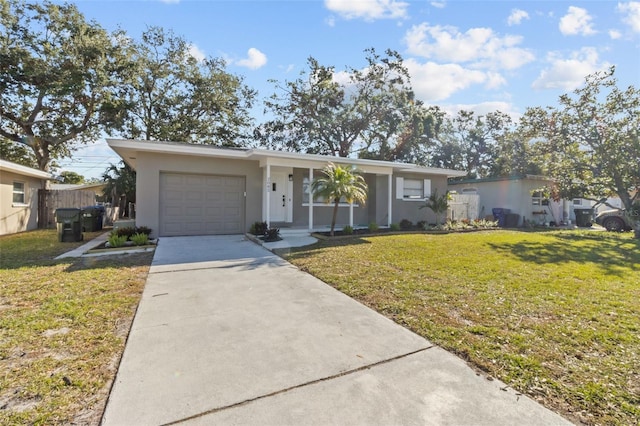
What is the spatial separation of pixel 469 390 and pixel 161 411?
2.16 metres

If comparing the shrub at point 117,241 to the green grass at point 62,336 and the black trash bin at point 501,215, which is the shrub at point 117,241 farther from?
the black trash bin at point 501,215

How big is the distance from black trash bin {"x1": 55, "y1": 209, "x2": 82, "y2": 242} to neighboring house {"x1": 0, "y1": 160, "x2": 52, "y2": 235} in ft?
12.1

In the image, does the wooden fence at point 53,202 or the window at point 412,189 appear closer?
the window at point 412,189

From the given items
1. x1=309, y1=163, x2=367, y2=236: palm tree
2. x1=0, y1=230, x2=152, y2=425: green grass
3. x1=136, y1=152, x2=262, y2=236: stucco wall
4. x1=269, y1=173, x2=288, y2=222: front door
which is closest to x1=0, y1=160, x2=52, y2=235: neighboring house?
x1=136, y1=152, x2=262, y2=236: stucco wall

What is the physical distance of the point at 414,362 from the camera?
265 centimetres

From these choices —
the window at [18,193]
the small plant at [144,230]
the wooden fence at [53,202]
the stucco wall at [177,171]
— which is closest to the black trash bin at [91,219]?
the window at [18,193]

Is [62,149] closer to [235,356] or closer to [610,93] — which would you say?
[235,356]

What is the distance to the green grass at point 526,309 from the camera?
2.34 meters

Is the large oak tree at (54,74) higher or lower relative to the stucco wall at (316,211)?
higher

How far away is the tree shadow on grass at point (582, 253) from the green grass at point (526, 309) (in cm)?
5

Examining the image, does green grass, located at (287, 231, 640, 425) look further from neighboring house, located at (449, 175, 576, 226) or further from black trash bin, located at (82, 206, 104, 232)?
black trash bin, located at (82, 206, 104, 232)

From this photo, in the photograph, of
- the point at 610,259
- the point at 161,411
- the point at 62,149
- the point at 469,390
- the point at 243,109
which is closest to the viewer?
the point at 161,411

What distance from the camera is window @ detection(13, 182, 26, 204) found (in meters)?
12.4

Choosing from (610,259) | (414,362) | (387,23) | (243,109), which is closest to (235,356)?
(414,362)
